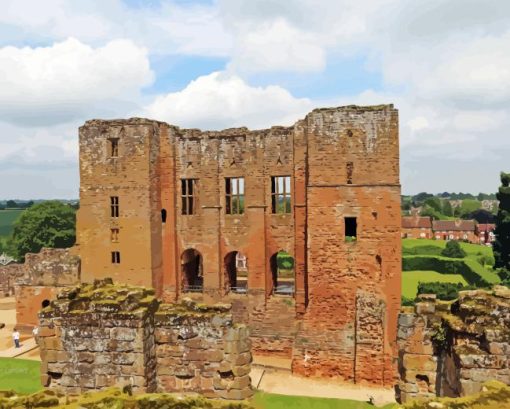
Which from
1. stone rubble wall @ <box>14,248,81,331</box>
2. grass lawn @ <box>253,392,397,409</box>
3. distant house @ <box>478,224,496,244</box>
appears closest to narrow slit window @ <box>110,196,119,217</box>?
stone rubble wall @ <box>14,248,81,331</box>

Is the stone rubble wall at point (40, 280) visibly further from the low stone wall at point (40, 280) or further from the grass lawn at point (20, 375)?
the grass lawn at point (20, 375)

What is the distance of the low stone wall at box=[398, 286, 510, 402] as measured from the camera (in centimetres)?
830

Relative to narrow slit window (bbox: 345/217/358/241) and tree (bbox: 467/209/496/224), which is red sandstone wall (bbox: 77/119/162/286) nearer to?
narrow slit window (bbox: 345/217/358/241)

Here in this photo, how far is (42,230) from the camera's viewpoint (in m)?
54.5

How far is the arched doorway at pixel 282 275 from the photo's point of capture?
1051 inches

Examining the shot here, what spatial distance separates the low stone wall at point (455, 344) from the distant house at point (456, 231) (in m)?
90.9

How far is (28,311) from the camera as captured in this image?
90.5 feet

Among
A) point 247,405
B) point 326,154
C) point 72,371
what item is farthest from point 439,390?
point 326,154

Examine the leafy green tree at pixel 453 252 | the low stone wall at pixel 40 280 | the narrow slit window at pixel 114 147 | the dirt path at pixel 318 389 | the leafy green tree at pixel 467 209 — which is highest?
A: the narrow slit window at pixel 114 147

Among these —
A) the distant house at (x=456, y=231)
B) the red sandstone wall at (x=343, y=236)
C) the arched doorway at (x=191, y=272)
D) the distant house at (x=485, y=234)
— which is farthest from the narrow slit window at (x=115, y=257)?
the distant house at (x=485, y=234)

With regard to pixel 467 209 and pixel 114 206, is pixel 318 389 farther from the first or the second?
pixel 467 209

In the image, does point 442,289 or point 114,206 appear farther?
point 442,289

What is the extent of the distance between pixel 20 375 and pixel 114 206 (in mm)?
9897

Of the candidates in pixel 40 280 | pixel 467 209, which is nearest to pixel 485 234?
pixel 467 209
